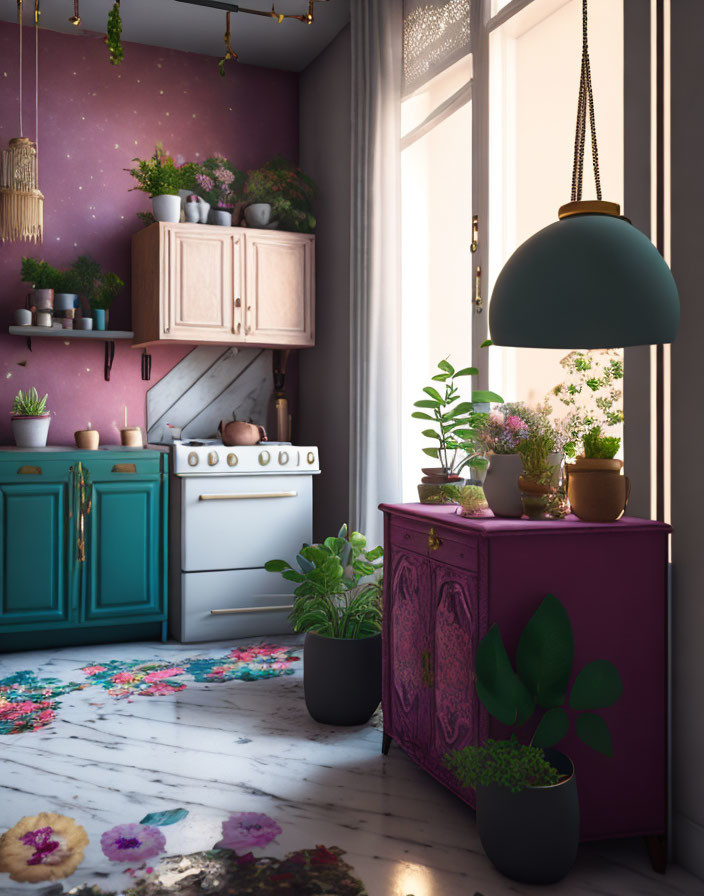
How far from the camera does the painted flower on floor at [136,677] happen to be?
11.1 feet

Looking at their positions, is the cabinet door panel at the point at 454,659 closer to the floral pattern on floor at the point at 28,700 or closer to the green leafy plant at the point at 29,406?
the floral pattern on floor at the point at 28,700

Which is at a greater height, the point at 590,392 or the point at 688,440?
the point at 590,392

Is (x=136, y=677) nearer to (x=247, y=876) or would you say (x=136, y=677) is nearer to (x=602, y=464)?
(x=247, y=876)

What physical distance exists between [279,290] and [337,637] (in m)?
2.15

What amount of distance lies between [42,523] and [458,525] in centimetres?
246

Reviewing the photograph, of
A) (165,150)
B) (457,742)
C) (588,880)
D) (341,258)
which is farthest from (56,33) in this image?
(588,880)

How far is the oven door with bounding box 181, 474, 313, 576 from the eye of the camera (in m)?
4.14

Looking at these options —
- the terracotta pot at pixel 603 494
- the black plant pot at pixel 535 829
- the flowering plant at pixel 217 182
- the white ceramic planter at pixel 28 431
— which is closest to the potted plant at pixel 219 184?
the flowering plant at pixel 217 182

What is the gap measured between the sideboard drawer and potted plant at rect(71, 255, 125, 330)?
252 centimetres

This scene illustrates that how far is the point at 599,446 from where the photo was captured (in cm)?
220

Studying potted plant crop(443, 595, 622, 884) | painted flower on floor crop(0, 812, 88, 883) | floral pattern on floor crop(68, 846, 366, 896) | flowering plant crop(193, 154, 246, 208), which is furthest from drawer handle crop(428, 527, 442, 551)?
flowering plant crop(193, 154, 246, 208)

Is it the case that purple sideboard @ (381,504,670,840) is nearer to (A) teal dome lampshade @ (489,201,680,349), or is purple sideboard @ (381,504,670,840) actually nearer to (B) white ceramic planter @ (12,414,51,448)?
(A) teal dome lampshade @ (489,201,680,349)

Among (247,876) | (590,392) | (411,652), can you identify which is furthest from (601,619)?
(247,876)

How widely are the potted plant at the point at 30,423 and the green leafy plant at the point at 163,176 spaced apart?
1239 millimetres
